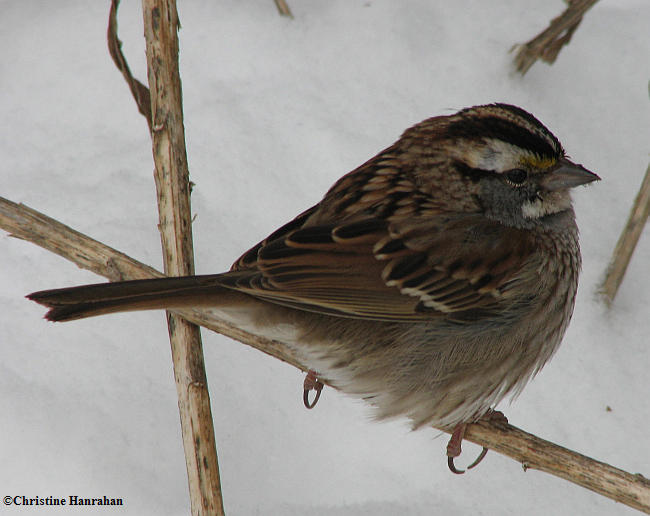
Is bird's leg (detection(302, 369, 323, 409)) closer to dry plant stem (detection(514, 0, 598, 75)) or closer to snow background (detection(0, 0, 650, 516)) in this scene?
snow background (detection(0, 0, 650, 516))

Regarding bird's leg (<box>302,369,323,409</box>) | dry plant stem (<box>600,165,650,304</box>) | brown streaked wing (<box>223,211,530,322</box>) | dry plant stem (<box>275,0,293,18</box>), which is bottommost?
bird's leg (<box>302,369,323,409</box>)

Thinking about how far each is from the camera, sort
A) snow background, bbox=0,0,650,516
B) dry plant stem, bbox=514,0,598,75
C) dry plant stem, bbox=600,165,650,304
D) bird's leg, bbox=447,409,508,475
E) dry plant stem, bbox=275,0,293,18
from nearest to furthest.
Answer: bird's leg, bbox=447,409,508,475 → snow background, bbox=0,0,650,516 → dry plant stem, bbox=600,165,650,304 → dry plant stem, bbox=514,0,598,75 → dry plant stem, bbox=275,0,293,18

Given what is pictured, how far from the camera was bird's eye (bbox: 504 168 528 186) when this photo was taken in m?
2.84

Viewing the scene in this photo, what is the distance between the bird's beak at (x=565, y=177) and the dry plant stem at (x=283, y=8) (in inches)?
82.9

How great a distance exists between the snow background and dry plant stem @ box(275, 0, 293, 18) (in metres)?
0.06

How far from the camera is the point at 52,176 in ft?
12.9

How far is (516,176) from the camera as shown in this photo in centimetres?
285

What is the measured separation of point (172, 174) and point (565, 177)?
4.29 ft

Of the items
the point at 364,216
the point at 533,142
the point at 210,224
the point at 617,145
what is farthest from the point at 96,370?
the point at 617,145

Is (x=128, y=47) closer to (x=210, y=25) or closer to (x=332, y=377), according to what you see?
(x=210, y=25)

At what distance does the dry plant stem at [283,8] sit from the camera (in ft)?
14.7

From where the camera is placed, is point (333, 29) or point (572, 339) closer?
point (572, 339)

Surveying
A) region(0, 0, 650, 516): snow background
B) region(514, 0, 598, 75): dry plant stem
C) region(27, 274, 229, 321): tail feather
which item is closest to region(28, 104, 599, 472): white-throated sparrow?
region(27, 274, 229, 321): tail feather

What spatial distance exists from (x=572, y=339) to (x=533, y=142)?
1.32 metres
